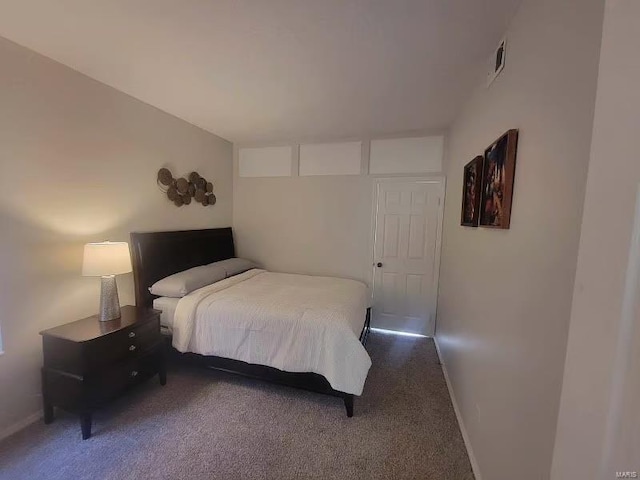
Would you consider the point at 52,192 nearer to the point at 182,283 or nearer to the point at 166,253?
the point at 166,253

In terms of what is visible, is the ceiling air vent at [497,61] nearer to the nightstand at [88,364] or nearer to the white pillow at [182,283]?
the white pillow at [182,283]

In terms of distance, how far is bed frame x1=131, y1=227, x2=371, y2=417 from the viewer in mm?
2252

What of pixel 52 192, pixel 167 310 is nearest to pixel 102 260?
pixel 52 192

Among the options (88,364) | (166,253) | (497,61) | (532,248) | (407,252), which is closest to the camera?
(532,248)

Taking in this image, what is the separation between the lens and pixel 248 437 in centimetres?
189

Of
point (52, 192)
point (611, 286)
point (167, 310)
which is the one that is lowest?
point (167, 310)

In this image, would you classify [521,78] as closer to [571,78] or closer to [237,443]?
[571,78]

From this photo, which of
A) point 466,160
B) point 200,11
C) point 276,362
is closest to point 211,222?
point 276,362

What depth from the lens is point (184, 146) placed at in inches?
127

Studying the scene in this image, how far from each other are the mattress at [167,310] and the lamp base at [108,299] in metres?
0.41

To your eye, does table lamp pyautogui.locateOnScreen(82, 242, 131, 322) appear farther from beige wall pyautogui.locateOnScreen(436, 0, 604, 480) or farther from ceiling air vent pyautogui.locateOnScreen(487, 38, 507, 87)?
ceiling air vent pyautogui.locateOnScreen(487, 38, 507, 87)

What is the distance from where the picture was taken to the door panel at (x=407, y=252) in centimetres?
347

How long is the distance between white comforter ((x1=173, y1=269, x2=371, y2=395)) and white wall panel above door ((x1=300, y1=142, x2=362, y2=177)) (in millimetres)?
1783

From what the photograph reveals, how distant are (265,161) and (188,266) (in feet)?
6.04
